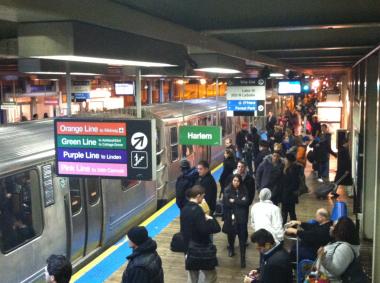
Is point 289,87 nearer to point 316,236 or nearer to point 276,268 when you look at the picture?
point 316,236

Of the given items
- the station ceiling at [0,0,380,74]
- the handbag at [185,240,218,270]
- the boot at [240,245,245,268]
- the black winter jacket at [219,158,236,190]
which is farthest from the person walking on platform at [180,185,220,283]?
the black winter jacket at [219,158,236,190]

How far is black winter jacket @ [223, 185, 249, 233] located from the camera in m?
7.37

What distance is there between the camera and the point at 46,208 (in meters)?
6.54

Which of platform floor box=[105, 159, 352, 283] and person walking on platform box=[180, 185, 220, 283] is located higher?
person walking on platform box=[180, 185, 220, 283]

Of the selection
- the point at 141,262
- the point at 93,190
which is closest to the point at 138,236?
the point at 141,262

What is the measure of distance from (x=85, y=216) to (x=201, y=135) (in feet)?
13.3

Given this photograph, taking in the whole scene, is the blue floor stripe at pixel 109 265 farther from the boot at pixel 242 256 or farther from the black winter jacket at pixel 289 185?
the black winter jacket at pixel 289 185

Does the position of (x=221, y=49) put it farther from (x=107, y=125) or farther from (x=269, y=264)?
(x=269, y=264)

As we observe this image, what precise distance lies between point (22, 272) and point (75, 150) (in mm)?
1597

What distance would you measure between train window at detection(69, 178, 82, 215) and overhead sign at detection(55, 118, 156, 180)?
5.18 ft

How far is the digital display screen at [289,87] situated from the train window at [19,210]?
478 inches

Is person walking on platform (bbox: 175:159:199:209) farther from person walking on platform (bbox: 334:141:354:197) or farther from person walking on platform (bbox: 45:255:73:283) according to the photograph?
person walking on platform (bbox: 334:141:354:197)

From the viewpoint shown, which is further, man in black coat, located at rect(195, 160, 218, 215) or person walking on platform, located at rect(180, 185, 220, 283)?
man in black coat, located at rect(195, 160, 218, 215)

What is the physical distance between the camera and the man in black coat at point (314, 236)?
6020 mm
